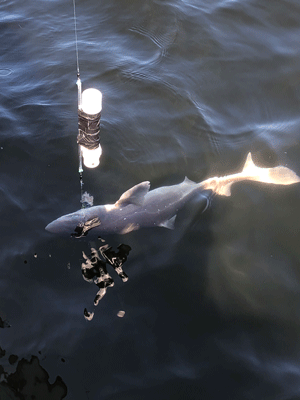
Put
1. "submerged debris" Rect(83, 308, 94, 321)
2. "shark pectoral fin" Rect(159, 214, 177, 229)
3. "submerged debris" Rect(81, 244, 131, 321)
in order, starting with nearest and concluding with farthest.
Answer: "submerged debris" Rect(83, 308, 94, 321) → "submerged debris" Rect(81, 244, 131, 321) → "shark pectoral fin" Rect(159, 214, 177, 229)

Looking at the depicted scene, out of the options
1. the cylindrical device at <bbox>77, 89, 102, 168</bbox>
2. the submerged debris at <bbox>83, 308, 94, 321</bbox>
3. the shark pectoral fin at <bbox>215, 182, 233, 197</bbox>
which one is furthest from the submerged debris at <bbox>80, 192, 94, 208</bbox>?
the shark pectoral fin at <bbox>215, 182, 233, 197</bbox>

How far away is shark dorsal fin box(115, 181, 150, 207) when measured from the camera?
230 inches

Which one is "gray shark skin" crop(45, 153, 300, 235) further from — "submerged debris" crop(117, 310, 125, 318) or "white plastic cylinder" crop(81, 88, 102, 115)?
"white plastic cylinder" crop(81, 88, 102, 115)

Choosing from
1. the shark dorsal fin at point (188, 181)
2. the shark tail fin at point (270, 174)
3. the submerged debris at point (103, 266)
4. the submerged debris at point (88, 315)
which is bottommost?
the submerged debris at point (88, 315)

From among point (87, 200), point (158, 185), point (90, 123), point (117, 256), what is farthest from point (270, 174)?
point (90, 123)

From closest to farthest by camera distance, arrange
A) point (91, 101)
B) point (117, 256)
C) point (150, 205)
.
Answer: point (91, 101) → point (117, 256) → point (150, 205)

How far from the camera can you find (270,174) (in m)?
6.67

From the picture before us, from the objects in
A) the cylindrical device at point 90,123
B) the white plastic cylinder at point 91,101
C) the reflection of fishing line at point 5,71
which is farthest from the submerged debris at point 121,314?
the reflection of fishing line at point 5,71

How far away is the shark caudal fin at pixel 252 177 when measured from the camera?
259 inches

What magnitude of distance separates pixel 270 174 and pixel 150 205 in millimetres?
2173

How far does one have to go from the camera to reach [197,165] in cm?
704

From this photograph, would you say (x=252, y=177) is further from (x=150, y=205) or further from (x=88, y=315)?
(x=88, y=315)

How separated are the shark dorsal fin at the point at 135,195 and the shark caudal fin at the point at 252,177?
117cm

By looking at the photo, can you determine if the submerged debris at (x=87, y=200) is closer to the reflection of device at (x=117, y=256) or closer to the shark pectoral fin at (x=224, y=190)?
the reflection of device at (x=117, y=256)
